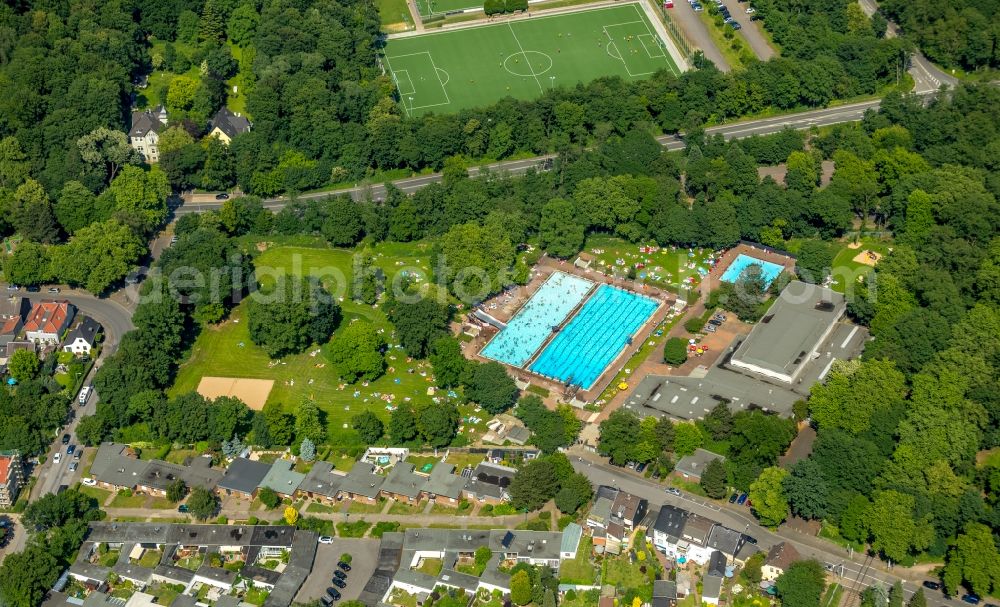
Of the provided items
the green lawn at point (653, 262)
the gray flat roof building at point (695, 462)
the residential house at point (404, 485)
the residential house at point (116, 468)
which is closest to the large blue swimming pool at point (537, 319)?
the green lawn at point (653, 262)

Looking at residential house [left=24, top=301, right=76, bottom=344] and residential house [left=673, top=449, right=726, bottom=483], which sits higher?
residential house [left=673, top=449, right=726, bottom=483]

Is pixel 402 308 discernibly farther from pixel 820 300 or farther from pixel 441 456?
pixel 820 300

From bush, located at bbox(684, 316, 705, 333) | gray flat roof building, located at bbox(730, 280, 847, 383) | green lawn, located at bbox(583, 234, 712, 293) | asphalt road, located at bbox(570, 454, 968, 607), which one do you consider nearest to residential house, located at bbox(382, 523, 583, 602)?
asphalt road, located at bbox(570, 454, 968, 607)

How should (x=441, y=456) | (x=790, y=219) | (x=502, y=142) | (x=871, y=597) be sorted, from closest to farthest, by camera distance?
(x=871, y=597) < (x=441, y=456) < (x=790, y=219) < (x=502, y=142)

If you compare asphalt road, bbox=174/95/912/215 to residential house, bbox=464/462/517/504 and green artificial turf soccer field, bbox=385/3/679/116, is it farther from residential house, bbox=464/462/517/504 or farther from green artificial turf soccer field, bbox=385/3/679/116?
residential house, bbox=464/462/517/504

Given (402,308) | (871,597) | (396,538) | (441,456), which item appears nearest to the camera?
(871,597)

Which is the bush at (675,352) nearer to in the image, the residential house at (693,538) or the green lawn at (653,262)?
the green lawn at (653,262)

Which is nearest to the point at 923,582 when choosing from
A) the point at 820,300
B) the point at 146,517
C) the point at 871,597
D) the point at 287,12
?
the point at 871,597

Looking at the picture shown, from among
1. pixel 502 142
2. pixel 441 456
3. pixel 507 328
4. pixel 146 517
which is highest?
pixel 502 142
